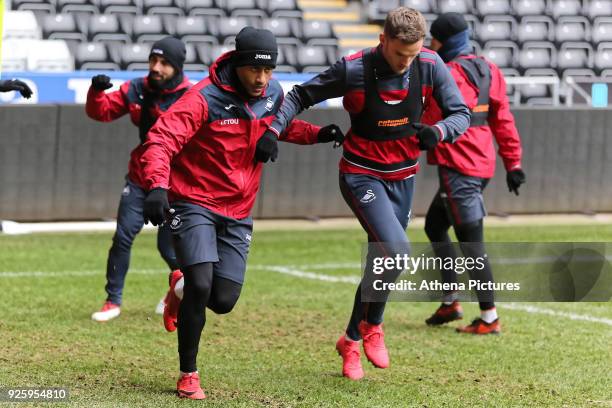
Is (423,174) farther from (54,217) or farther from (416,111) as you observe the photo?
(416,111)

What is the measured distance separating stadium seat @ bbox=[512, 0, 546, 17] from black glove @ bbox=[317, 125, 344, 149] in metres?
16.2

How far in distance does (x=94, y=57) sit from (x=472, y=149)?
385 inches

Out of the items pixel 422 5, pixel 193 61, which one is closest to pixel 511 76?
pixel 422 5

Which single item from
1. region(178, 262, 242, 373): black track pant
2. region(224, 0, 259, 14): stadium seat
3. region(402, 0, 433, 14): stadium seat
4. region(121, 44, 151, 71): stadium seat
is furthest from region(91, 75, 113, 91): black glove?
region(402, 0, 433, 14): stadium seat

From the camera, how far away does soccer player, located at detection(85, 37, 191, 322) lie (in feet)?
28.9

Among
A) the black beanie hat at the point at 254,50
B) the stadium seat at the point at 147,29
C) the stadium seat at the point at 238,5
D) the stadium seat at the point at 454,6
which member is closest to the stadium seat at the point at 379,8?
the stadium seat at the point at 454,6

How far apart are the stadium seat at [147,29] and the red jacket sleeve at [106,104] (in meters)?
9.81

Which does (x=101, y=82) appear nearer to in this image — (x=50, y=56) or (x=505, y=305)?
(x=505, y=305)

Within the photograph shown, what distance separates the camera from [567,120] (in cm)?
1612

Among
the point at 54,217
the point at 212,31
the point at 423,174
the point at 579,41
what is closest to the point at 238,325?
the point at 54,217

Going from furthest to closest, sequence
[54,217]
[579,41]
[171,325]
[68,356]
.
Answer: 1. [579,41]
2. [54,217]
3. [68,356]
4. [171,325]

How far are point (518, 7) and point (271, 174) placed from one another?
9.46 m

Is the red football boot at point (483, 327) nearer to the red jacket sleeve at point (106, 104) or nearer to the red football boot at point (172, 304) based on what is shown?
the red football boot at point (172, 304)

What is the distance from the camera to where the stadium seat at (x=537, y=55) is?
69.2 ft
